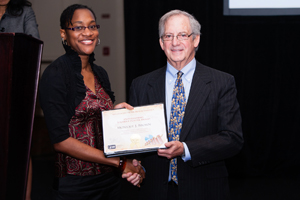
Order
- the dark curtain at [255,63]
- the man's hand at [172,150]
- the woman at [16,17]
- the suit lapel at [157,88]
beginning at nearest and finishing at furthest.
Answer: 1. the man's hand at [172,150]
2. the suit lapel at [157,88]
3. the woman at [16,17]
4. the dark curtain at [255,63]

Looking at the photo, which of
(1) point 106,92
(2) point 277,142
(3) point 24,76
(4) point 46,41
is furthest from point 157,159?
(4) point 46,41

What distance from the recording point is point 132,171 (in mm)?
1688

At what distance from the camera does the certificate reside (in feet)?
4.94

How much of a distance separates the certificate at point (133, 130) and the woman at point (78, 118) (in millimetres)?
75

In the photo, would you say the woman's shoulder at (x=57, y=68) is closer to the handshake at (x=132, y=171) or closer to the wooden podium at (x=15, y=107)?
the handshake at (x=132, y=171)

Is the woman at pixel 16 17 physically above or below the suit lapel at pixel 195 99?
→ above

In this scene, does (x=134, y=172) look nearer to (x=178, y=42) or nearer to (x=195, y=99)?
(x=195, y=99)

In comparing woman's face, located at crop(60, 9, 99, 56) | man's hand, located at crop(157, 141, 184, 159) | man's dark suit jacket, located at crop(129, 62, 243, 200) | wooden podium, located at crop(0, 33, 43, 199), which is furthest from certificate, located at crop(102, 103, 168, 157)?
wooden podium, located at crop(0, 33, 43, 199)

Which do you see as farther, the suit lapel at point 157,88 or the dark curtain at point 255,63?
the dark curtain at point 255,63

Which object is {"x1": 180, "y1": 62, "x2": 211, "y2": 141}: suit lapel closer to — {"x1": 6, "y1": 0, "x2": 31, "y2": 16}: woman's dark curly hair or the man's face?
the man's face

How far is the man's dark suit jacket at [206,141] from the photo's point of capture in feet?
5.05

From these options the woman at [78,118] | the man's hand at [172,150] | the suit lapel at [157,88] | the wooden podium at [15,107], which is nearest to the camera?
the wooden podium at [15,107]

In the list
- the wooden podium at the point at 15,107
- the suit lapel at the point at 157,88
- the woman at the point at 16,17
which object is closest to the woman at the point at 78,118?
the suit lapel at the point at 157,88

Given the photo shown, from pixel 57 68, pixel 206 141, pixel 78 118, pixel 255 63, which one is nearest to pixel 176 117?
pixel 206 141
